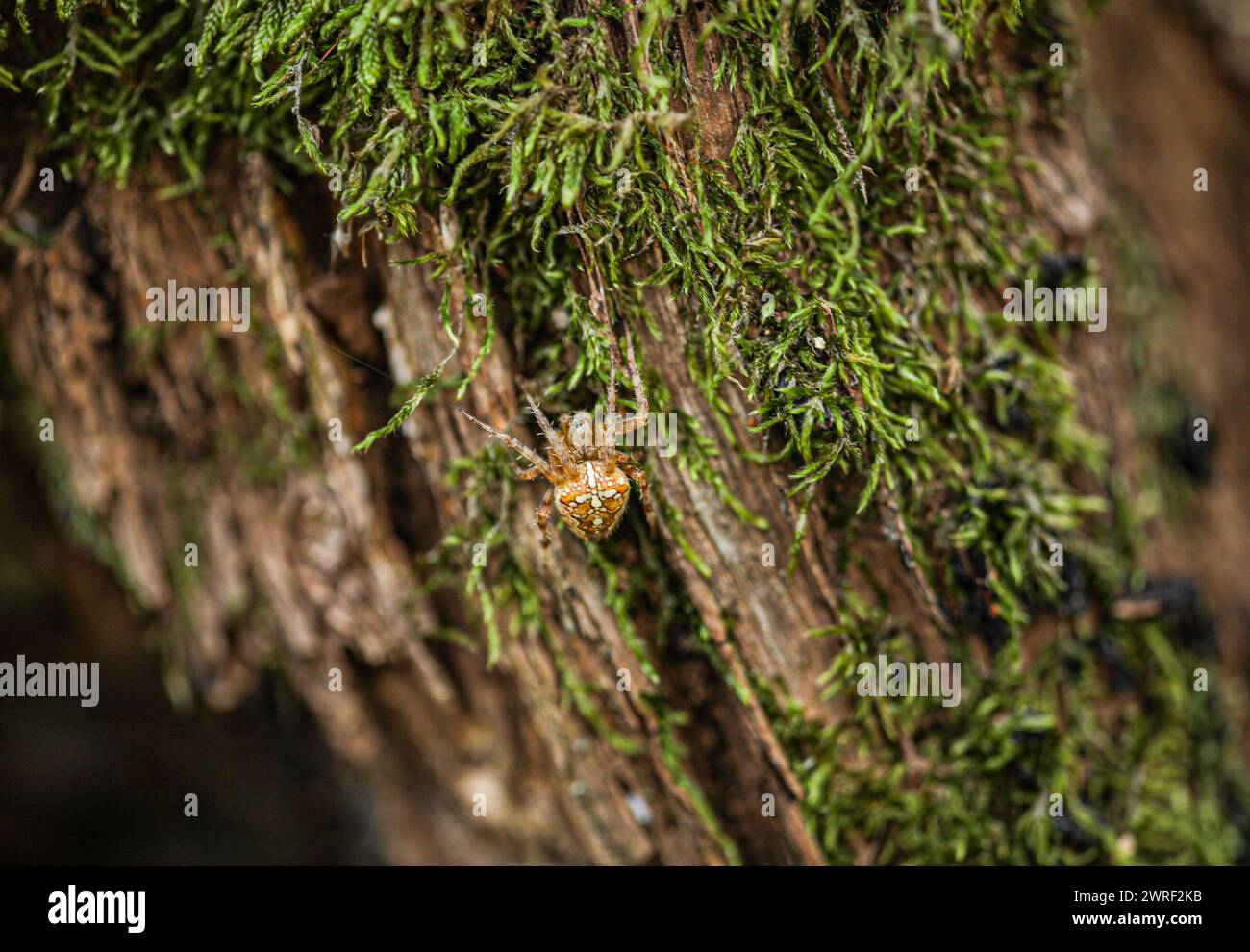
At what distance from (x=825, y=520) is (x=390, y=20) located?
1.11m

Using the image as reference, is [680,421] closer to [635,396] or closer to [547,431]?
[635,396]

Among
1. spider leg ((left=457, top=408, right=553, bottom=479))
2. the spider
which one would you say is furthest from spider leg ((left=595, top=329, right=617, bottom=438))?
spider leg ((left=457, top=408, right=553, bottom=479))

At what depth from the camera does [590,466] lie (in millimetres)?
1367

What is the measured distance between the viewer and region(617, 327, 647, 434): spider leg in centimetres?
133

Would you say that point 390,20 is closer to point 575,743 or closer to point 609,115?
point 609,115

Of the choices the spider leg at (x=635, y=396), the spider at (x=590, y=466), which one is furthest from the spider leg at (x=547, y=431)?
the spider leg at (x=635, y=396)

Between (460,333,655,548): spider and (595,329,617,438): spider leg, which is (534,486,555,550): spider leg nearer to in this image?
(460,333,655,548): spider

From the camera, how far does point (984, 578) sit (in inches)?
62.8

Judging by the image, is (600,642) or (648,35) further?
(600,642)

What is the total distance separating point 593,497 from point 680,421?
0.21 meters

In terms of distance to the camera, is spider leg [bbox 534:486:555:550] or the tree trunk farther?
spider leg [bbox 534:486:555:550]

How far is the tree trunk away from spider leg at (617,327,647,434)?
0.03 metres

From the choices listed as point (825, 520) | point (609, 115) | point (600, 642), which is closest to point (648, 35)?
point (609, 115)

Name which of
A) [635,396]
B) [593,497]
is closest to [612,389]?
[635,396]
